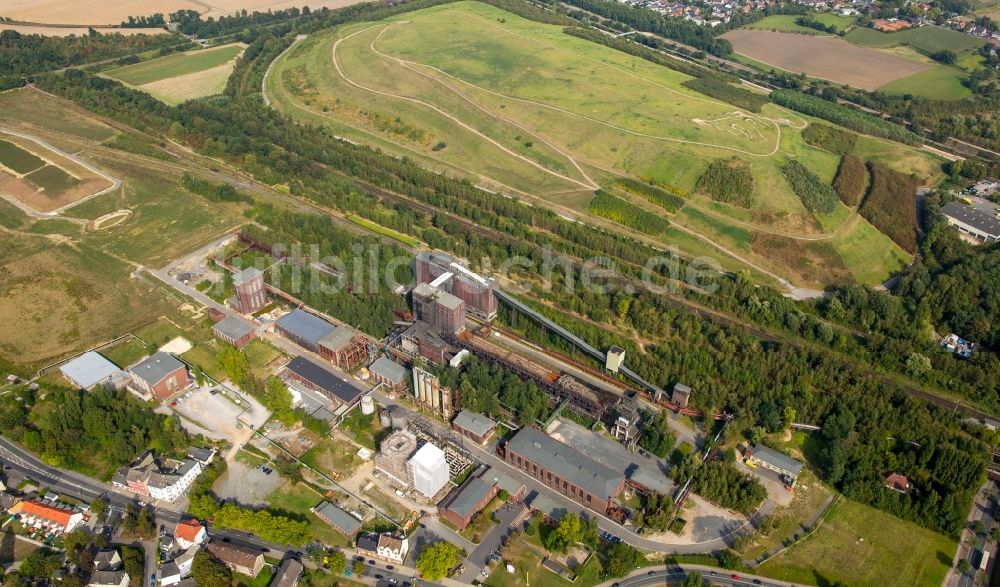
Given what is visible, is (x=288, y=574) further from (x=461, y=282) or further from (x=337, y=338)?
(x=461, y=282)

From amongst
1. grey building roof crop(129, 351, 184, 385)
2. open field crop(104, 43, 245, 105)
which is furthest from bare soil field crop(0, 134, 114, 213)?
grey building roof crop(129, 351, 184, 385)

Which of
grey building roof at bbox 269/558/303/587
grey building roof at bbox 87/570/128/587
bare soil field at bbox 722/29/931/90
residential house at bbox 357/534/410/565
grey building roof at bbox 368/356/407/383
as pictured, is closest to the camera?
grey building roof at bbox 87/570/128/587

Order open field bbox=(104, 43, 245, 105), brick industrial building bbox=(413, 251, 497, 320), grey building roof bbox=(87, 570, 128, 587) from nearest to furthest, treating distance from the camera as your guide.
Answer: grey building roof bbox=(87, 570, 128, 587)
brick industrial building bbox=(413, 251, 497, 320)
open field bbox=(104, 43, 245, 105)

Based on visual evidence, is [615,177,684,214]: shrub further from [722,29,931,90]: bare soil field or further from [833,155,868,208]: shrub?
[722,29,931,90]: bare soil field

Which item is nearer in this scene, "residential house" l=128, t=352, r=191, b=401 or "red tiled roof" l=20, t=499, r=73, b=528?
"red tiled roof" l=20, t=499, r=73, b=528

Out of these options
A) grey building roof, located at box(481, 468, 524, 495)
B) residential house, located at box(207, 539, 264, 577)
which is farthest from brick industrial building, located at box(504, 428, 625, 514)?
residential house, located at box(207, 539, 264, 577)

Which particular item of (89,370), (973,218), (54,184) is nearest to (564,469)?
(89,370)

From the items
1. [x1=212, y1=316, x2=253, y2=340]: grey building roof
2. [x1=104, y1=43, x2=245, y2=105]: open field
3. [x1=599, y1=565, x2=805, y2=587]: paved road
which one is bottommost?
[x1=599, y1=565, x2=805, y2=587]: paved road

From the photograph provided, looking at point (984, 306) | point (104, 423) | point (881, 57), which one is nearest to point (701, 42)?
point (881, 57)

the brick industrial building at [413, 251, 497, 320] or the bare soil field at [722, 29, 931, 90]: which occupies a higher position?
the bare soil field at [722, 29, 931, 90]
